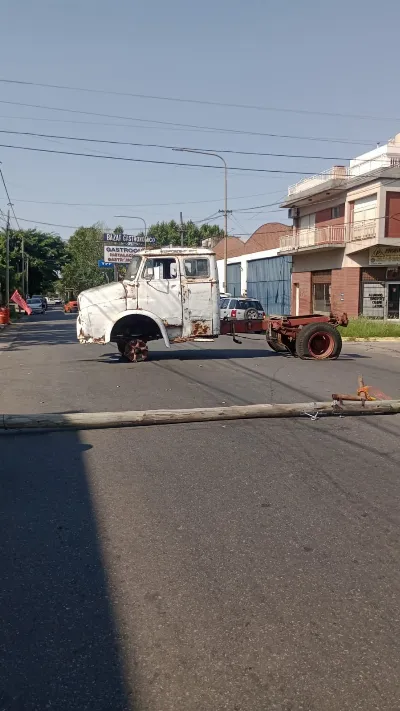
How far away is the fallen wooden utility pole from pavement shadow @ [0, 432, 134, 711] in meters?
1.98

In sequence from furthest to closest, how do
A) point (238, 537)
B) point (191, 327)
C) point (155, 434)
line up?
point (191, 327) < point (155, 434) < point (238, 537)

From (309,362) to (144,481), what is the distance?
393 inches

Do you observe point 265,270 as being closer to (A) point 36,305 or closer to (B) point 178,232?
(A) point 36,305

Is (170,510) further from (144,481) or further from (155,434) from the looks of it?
(155,434)

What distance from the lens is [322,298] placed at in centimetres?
3584

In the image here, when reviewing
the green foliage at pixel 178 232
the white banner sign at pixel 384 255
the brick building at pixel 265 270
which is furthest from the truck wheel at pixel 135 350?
the green foliage at pixel 178 232

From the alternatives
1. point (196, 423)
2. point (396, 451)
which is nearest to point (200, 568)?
point (396, 451)

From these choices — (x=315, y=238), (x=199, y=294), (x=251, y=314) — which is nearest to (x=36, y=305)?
(x=315, y=238)

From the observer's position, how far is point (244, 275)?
48.9 metres

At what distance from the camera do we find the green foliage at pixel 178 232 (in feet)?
307

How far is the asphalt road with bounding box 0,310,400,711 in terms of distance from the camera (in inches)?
110

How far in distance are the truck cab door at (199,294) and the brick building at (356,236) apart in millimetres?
17074

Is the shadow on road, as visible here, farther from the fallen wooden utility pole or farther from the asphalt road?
the asphalt road

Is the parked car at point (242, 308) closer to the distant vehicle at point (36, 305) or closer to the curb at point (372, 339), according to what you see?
the curb at point (372, 339)
